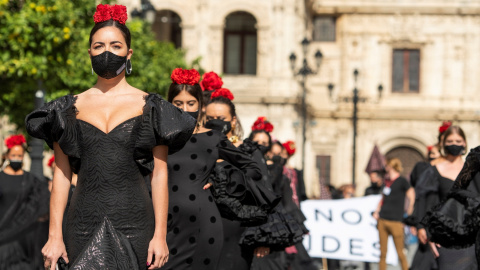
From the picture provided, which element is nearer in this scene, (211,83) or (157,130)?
(157,130)

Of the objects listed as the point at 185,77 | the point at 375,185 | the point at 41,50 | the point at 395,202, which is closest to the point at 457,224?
the point at 185,77

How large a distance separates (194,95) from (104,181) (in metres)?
2.01

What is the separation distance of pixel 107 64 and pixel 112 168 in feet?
1.69

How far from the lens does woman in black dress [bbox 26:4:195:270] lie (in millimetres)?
4953

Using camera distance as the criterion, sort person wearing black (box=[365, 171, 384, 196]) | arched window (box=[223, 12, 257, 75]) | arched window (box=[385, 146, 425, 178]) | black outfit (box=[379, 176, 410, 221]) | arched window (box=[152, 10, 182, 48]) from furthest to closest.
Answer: arched window (box=[385, 146, 425, 178]) → arched window (box=[223, 12, 257, 75]) → arched window (box=[152, 10, 182, 48]) → person wearing black (box=[365, 171, 384, 196]) → black outfit (box=[379, 176, 410, 221])

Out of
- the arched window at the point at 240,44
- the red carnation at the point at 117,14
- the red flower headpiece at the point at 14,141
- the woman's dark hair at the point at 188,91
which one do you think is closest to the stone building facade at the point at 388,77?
the arched window at the point at 240,44

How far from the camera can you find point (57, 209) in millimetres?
5062

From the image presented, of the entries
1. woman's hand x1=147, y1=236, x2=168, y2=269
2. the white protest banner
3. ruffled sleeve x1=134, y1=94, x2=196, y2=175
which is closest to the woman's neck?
ruffled sleeve x1=134, y1=94, x2=196, y2=175

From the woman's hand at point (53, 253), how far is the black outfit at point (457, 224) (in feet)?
12.2

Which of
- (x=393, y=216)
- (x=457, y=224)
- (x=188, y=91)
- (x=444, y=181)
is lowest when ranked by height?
(x=393, y=216)

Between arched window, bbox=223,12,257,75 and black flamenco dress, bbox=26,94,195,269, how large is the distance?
36.0 metres

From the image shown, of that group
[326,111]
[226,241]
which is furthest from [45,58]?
[326,111]

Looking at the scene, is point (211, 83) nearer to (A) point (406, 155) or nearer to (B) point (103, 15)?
(B) point (103, 15)

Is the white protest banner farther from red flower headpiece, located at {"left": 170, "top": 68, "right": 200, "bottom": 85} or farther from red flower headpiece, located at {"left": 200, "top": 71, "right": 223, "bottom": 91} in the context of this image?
red flower headpiece, located at {"left": 170, "top": 68, "right": 200, "bottom": 85}
